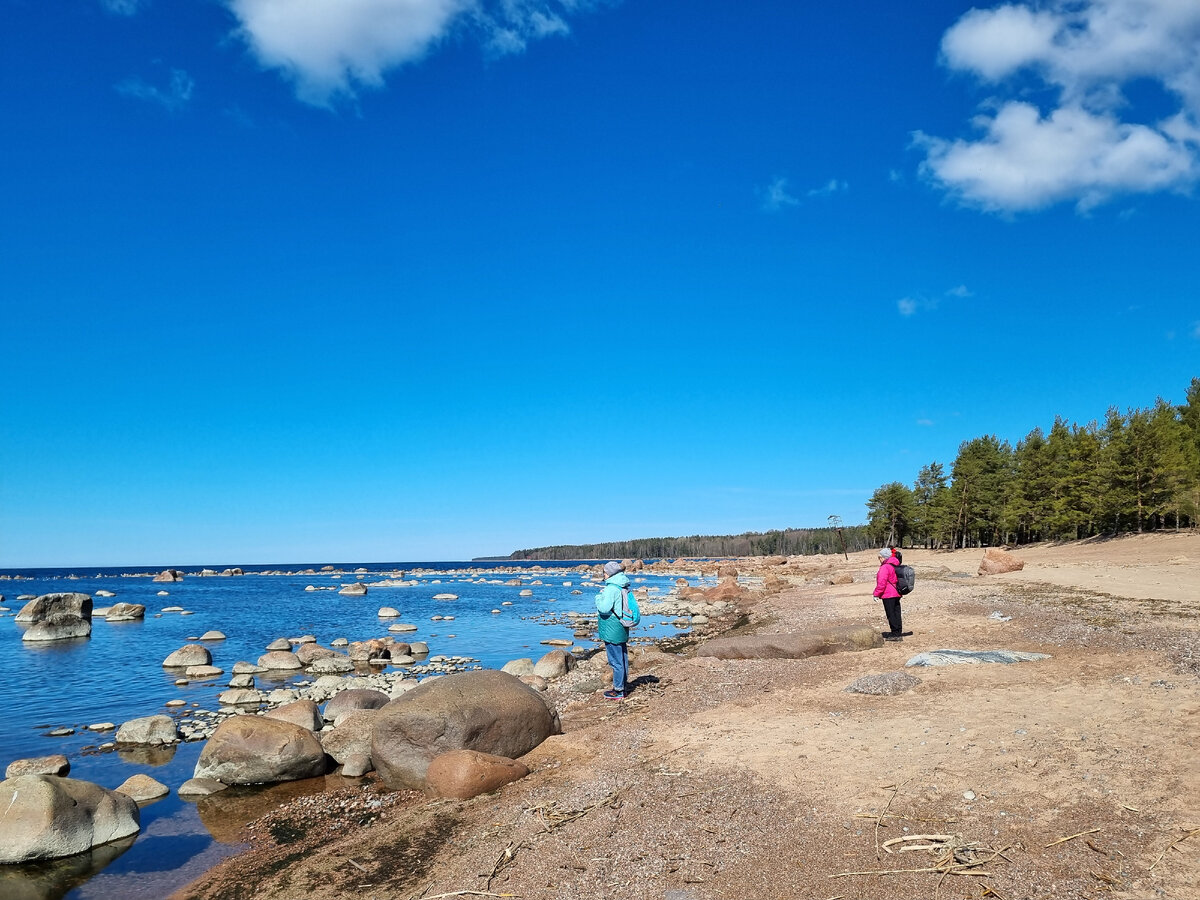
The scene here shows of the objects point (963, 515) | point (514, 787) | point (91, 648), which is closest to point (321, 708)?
point (514, 787)

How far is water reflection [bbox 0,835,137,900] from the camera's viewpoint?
9039 mm

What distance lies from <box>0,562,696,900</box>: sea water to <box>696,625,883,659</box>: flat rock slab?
11499 millimetres

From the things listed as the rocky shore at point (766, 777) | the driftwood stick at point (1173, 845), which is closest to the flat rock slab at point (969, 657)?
the rocky shore at point (766, 777)

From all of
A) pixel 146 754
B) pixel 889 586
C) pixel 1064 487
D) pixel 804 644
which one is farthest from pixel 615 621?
pixel 1064 487

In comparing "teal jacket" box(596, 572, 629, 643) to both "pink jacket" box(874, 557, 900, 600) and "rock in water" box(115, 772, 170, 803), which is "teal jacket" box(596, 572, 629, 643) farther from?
"rock in water" box(115, 772, 170, 803)

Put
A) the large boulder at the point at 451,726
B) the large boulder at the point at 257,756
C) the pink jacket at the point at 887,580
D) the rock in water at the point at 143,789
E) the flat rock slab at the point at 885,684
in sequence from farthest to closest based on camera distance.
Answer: the pink jacket at the point at 887,580 < the large boulder at the point at 257,756 < the flat rock slab at the point at 885,684 < the rock in water at the point at 143,789 < the large boulder at the point at 451,726

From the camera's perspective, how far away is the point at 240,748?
1308 centimetres

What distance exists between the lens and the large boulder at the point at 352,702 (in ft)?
57.5

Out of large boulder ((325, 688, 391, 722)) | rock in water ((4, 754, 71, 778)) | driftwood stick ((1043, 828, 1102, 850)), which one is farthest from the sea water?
driftwood stick ((1043, 828, 1102, 850))

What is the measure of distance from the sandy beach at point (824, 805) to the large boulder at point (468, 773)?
271 millimetres

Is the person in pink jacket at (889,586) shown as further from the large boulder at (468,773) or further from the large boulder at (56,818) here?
the large boulder at (56,818)

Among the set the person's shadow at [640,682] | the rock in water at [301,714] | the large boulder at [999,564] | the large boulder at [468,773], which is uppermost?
the large boulder at [999,564]

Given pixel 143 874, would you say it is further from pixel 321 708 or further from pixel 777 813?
pixel 321 708

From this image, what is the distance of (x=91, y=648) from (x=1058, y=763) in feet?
138
